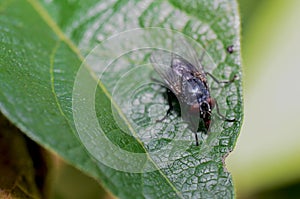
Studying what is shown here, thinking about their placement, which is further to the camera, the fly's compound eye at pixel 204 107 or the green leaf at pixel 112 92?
the fly's compound eye at pixel 204 107

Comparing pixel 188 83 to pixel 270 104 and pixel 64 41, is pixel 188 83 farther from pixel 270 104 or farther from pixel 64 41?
pixel 270 104

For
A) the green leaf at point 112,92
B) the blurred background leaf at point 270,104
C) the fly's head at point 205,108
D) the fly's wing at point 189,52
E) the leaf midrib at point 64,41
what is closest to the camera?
the green leaf at point 112,92

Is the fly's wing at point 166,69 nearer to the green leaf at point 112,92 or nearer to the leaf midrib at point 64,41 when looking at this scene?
the green leaf at point 112,92

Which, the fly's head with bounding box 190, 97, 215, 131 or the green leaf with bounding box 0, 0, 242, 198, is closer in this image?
the green leaf with bounding box 0, 0, 242, 198

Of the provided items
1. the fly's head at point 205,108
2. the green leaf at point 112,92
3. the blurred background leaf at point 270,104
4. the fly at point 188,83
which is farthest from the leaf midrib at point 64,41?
the blurred background leaf at point 270,104

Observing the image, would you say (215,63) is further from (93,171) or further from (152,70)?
(93,171)

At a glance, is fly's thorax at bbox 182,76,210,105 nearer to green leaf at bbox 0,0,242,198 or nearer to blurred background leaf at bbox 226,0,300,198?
green leaf at bbox 0,0,242,198

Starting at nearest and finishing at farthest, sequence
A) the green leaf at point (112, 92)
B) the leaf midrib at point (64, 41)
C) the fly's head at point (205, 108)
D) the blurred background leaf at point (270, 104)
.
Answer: the green leaf at point (112, 92), the leaf midrib at point (64, 41), the fly's head at point (205, 108), the blurred background leaf at point (270, 104)

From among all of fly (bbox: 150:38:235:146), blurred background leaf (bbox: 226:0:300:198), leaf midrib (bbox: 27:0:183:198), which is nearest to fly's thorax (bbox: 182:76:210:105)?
fly (bbox: 150:38:235:146)
